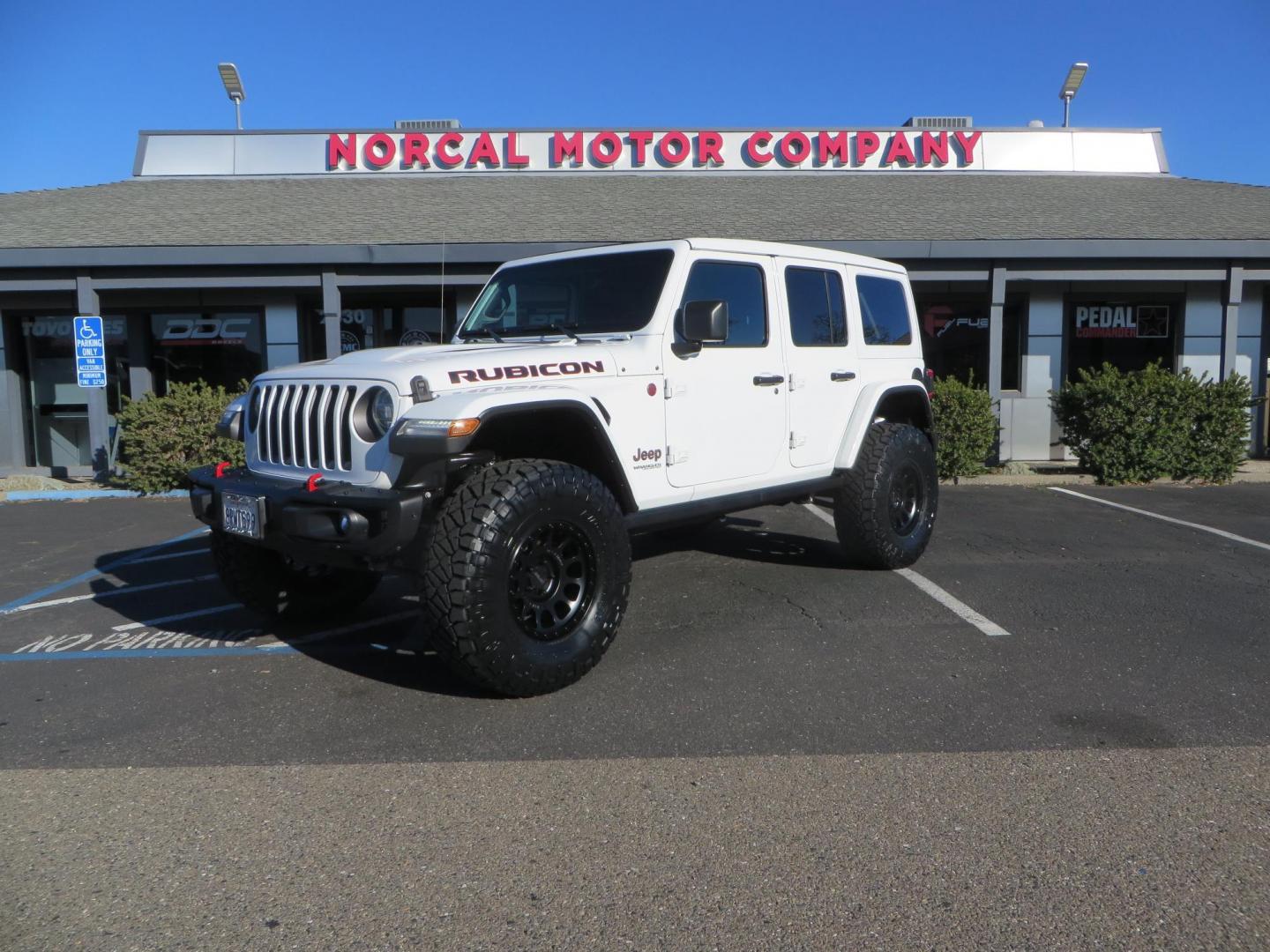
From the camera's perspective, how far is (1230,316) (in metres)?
12.7

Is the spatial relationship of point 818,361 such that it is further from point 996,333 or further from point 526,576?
point 996,333

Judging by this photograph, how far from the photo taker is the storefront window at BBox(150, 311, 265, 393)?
14.1 m

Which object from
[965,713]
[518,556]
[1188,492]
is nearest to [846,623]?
[965,713]

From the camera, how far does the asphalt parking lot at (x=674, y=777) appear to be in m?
2.50

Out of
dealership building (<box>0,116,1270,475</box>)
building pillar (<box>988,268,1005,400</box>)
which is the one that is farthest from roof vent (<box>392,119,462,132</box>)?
building pillar (<box>988,268,1005,400</box>)

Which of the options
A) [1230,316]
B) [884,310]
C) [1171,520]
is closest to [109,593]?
[884,310]

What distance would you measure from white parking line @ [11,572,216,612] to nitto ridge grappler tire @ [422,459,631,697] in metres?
3.36

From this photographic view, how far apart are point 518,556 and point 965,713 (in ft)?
6.30

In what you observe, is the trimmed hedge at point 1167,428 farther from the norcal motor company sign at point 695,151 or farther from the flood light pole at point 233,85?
the flood light pole at point 233,85

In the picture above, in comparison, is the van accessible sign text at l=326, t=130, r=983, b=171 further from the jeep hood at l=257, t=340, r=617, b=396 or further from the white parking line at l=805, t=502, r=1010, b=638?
the jeep hood at l=257, t=340, r=617, b=396

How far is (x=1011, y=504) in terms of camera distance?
9766 millimetres

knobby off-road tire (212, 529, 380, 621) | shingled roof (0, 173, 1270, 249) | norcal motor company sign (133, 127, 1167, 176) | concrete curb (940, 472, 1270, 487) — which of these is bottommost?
concrete curb (940, 472, 1270, 487)

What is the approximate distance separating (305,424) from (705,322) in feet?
6.17

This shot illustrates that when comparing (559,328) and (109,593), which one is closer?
(559,328)
